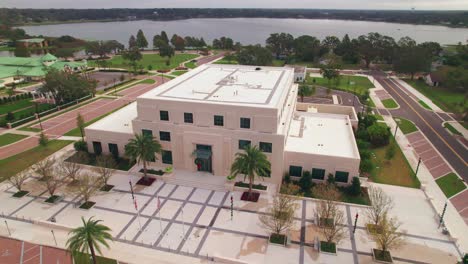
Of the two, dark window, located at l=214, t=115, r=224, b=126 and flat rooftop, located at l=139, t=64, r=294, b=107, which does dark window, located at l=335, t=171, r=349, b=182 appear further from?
dark window, located at l=214, t=115, r=224, b=126

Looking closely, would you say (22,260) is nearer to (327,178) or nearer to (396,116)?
(327,178)

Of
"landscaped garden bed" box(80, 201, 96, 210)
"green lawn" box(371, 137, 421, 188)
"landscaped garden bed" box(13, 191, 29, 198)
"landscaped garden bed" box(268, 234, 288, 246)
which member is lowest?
"landscaped garden bed" box(268, 234, 288, 246)

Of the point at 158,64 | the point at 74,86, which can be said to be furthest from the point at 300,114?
the point at 158,64

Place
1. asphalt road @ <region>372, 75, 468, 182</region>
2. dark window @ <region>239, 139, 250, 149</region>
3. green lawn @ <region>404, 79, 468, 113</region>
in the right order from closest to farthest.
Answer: dark window @ <region>239, 139, 250, 149</region> → asphalt road @ <region>372, 75, 468, 182</region> → green lawn @ <region>404, 79, 468, 113</region>

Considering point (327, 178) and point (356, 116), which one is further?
point (356, 116)

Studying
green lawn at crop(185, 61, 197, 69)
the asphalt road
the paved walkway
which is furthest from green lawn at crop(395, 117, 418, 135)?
green lawn at crop(185, 61, 197, 69)

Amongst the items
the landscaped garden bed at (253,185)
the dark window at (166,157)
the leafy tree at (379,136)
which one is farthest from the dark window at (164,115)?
the leafy tree at (379,136)
